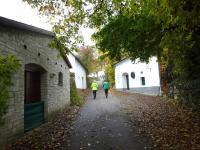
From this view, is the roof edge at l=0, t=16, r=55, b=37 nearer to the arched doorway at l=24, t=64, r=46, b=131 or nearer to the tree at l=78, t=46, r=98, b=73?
the arched doorway at l=24, t=64, r=46, b=131

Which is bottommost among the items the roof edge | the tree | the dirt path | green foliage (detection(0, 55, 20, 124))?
the dirt path

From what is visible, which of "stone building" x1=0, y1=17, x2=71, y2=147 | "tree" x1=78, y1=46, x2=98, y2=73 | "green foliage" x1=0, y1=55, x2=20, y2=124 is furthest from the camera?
"tree" x1=78, y1=46, x2=98, y2=73

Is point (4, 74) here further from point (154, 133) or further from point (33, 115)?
point (154, 133)

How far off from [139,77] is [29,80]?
22017 mm

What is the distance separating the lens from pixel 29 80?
11.1m

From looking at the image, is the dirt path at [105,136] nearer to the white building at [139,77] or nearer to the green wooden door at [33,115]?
the green wooden door at [33,115]

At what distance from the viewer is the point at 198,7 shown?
6207mm

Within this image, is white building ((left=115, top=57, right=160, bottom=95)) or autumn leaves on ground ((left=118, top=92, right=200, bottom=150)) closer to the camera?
autumn leaves on ground ((left=118, top=92, right=200, bottom=150))

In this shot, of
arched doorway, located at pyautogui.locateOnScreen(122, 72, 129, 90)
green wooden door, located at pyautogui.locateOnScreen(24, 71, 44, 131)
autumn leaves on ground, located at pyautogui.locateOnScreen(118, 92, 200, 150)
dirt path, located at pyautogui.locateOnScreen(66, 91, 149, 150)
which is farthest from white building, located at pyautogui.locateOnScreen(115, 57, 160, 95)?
green wooden door, located at pyautogui.locateOnScreen(24, 71, 44, 131)

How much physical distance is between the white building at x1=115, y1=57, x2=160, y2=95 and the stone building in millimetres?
14565

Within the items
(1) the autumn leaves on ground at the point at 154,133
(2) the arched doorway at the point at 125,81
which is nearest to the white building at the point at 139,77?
(2) the arched doorway at the point at 125,81

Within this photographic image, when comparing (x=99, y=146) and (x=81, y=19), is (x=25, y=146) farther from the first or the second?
(x=81, y=19)

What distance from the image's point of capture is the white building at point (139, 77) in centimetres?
2780

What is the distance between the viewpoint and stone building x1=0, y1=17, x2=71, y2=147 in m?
7.97
